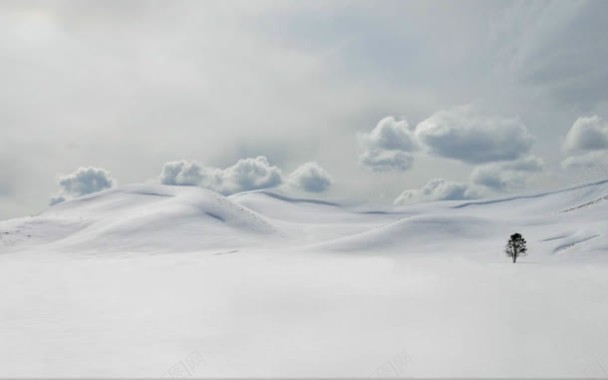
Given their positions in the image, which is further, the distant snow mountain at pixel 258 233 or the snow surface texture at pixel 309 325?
the distant snow mountain at pixel 258 233

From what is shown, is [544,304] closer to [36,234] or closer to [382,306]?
[382,306]

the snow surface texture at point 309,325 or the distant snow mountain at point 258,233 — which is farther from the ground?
the distant snow mountain at point 258,233

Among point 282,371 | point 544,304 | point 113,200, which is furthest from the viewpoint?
point 113,200

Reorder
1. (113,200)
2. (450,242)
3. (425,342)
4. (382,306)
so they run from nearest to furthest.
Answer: (425,342) < (382,306) < (450,242) < (113,200)

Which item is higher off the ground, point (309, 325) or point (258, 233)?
point (258, 233)

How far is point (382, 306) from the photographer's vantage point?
27.3 metres

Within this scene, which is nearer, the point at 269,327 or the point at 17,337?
the point at 17,337

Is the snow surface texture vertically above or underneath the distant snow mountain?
underneath

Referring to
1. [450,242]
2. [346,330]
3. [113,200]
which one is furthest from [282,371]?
[113,200]

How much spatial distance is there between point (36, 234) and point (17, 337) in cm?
10836

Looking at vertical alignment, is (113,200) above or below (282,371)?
above

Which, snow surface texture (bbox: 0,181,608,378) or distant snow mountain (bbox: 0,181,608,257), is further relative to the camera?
distant snow mountain (bbox: 0,181,608,257)

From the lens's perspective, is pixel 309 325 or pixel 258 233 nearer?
pixel 309 325

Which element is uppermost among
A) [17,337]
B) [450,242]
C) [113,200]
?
[113,200]
